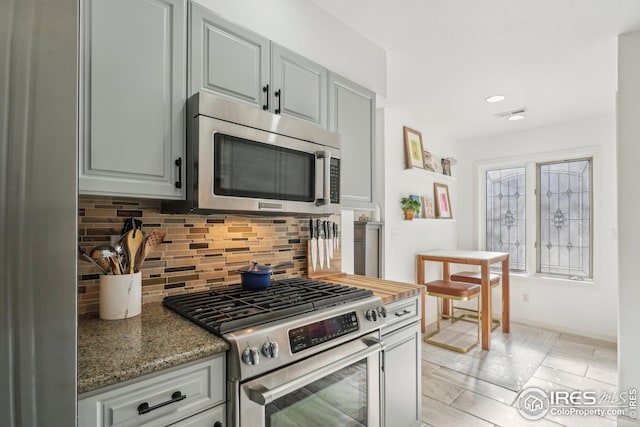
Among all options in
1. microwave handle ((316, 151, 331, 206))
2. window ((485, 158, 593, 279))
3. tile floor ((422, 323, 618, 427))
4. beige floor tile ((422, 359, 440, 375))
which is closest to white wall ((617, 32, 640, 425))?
tile floor ((422, 323, 618, 427))

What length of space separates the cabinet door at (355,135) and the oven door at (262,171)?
20 cm

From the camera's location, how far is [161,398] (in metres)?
0.94

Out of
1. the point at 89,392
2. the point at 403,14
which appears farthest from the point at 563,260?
the point at 89,392

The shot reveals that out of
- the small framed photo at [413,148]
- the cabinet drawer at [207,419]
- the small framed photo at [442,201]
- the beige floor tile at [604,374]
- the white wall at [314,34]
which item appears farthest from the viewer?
the small framed photo at [442,201]

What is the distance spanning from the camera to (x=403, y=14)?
194 cm

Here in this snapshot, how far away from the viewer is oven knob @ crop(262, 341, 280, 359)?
3.66 feet

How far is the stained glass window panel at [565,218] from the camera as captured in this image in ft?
12.5

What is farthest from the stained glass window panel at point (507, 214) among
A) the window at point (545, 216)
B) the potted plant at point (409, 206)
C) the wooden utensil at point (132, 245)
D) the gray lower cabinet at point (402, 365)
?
the wooden utensil at point (132, 245)

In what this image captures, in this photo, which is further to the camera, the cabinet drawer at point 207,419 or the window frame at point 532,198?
the window frame at point 532,198

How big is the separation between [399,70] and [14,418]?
9.21 feet

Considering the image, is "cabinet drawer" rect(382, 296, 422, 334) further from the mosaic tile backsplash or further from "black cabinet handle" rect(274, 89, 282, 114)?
"black cabinet handle" rect(274, 89, 282, 114)

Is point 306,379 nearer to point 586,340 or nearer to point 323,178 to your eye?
point 323,178

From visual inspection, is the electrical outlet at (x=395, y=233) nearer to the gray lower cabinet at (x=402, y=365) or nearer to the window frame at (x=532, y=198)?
the gray lower cabinet at (x=402, y=365)

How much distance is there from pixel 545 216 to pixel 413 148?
6.39ft
